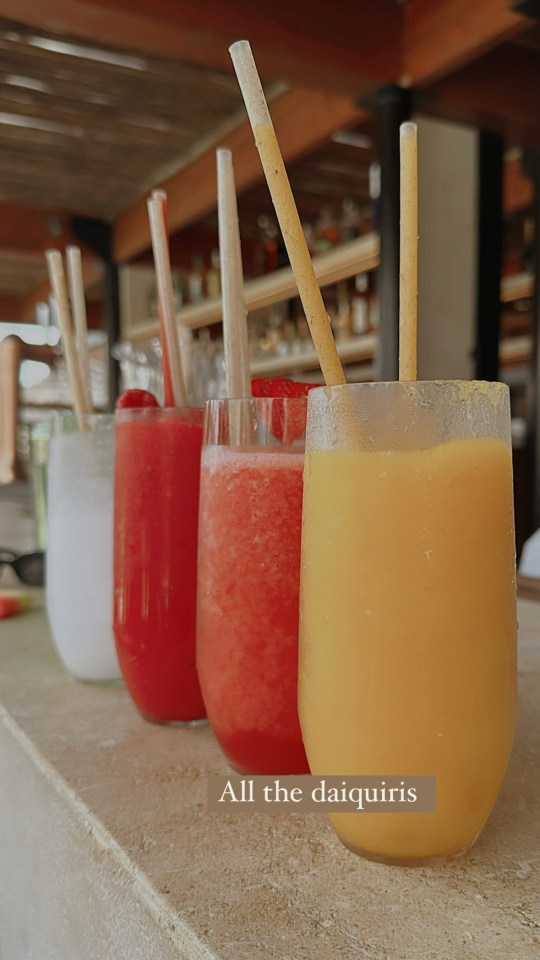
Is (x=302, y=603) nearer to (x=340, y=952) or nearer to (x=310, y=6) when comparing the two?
(x=340, y=952)

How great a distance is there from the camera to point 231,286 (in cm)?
53

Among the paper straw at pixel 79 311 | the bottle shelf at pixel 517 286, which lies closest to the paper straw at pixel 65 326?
the paper straw at pixel 79 311

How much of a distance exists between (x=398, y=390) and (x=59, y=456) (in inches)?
17.9

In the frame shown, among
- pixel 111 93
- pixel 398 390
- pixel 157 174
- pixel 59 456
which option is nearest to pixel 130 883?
pixel 398 390

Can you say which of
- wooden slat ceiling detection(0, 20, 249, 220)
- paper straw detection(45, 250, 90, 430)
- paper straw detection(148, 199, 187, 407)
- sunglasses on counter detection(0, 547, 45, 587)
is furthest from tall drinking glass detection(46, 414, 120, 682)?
wooden slat ceiling detection(0, 20, 249, 220)

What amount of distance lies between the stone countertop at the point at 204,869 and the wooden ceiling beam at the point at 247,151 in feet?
9.47

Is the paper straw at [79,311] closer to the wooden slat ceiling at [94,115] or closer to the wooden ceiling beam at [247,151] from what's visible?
the wooden ceiling beam at [247,151]

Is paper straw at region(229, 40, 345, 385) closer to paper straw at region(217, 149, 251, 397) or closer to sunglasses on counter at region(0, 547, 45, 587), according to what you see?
paper straw at region(217, 149, 251, 397)

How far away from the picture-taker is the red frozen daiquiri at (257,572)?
515 mm

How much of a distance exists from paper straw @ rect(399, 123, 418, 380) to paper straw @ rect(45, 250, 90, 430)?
13.2 inches

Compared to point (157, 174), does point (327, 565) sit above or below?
below

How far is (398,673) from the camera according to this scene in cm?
42

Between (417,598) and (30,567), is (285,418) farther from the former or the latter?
(30,567)

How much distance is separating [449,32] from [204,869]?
302cm
